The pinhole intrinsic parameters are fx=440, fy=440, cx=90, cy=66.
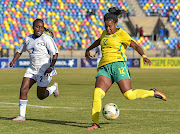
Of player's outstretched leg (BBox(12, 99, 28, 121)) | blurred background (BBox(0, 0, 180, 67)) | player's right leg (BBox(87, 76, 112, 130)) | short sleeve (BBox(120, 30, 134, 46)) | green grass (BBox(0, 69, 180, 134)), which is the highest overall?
blurred background (BBox(0, 0, 180, 67))

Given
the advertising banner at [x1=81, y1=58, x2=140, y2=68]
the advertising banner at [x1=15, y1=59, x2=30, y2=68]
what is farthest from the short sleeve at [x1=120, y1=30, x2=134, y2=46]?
the advertising banner at [x1=81, y1=58, x2=140, y2=68]

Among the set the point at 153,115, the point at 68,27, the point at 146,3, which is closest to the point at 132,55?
the point at 68,27

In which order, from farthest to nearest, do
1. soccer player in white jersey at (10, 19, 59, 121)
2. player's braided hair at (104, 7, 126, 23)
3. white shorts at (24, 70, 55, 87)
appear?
1. white shorts at (24, 70, 55, 87)
2. soccer player in white jersey at (10, 19, 59, 121)
3. player's braided hair at (104, 7, 126, 23)

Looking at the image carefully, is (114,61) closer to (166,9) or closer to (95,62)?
(95,62)

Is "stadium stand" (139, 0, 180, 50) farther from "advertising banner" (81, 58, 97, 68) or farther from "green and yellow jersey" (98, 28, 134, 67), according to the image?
"green and yellow jersey" (98, 28, 134, 67)

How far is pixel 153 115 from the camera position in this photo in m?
9.95

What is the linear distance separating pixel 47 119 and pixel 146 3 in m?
38.4

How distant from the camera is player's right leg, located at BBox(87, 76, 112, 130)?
304 inches

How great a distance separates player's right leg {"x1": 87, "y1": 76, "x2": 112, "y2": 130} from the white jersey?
5.73ft

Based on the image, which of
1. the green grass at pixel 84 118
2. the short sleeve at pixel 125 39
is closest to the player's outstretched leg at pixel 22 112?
the green grass at pixel 84 118

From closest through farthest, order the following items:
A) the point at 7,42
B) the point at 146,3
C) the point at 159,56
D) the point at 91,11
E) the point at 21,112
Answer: the point at 21,112
the point at 7,42
the point at 159,56
the point at 91,11
the point at 146,3

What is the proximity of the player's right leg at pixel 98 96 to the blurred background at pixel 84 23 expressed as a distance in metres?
27.9

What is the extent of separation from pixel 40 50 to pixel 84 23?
32536mm

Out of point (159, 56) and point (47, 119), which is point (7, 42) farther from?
point (47, 119)
